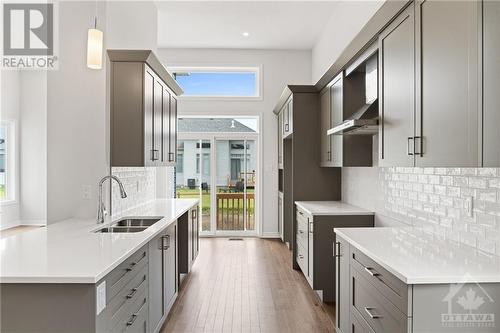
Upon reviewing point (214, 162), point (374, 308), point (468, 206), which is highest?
point (214, 162)

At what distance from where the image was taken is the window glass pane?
734 cm

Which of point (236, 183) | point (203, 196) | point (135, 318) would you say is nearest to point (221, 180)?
point (236, 183)

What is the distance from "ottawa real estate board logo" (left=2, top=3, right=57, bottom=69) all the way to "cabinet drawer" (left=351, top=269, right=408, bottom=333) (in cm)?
320

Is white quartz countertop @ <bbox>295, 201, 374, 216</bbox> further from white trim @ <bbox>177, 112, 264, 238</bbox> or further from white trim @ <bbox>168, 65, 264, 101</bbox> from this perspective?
white trim @ <bbox>168, 65, 264, 101</bbox>

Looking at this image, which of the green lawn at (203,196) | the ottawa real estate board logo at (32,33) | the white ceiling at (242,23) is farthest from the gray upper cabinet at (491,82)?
the green lawn at (203,196)

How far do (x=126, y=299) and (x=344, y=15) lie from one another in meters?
4.24

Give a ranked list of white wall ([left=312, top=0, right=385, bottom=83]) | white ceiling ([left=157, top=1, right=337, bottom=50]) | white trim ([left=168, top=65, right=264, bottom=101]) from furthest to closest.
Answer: white trim ([left=168, top=65, right=264, bottom=101]) → white ceiling ([left=157, top=1, right=337, bottom=50]) → white wall ([left=312, top=0, right=385, bottom=83])

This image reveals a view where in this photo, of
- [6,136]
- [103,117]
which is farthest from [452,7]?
[6,136]

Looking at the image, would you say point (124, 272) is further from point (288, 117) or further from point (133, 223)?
point (288, 117)

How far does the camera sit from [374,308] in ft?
6.92

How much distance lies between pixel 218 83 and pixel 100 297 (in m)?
6.03

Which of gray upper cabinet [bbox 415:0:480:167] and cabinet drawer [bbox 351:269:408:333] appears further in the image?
cabinet drawer [bbox 351:269:408:333]

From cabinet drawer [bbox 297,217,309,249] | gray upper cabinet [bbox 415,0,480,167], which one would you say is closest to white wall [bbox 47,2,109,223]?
cabinet drawer [bbox 297,217,309,249]

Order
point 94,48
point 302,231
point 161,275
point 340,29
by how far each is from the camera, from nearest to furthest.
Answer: point 161,275
point 94,48
point 302,231
point 340,29
